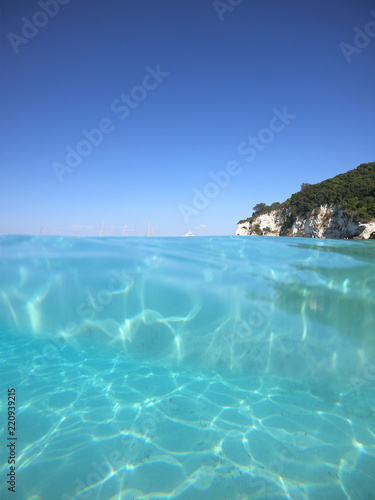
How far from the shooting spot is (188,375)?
4109 mm

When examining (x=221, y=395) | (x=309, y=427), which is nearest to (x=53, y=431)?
(x=221, y=395)

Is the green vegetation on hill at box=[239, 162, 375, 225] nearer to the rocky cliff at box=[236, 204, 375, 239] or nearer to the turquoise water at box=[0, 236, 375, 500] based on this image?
the rocky cliff at box=[236, 204, 375, 239]

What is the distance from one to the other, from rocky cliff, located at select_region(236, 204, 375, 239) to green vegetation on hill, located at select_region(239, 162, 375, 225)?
794 millimetres

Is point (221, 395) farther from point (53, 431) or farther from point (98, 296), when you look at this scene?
point (98, 296)

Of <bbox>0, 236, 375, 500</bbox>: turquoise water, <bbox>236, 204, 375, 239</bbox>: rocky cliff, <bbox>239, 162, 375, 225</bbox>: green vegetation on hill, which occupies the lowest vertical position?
<bbox>0, 236, 375, 500</bbox>: turquoise water

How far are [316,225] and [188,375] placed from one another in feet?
162

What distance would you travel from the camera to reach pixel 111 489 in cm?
204

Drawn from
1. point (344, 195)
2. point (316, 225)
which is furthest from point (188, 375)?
point (316, 225)

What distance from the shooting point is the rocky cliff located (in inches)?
1385

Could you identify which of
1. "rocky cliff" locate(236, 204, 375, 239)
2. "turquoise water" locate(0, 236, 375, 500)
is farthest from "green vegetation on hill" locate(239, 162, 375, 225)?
"turquoise water" locate(0, 236, 375, 500)

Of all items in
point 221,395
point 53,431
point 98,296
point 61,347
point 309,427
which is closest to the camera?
point 53,431

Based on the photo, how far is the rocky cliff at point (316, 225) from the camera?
3518cm

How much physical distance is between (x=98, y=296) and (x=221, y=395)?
520cm

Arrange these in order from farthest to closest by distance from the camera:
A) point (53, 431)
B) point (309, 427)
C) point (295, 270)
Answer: point (295, 270), point (309, 427), point (53, 431)
